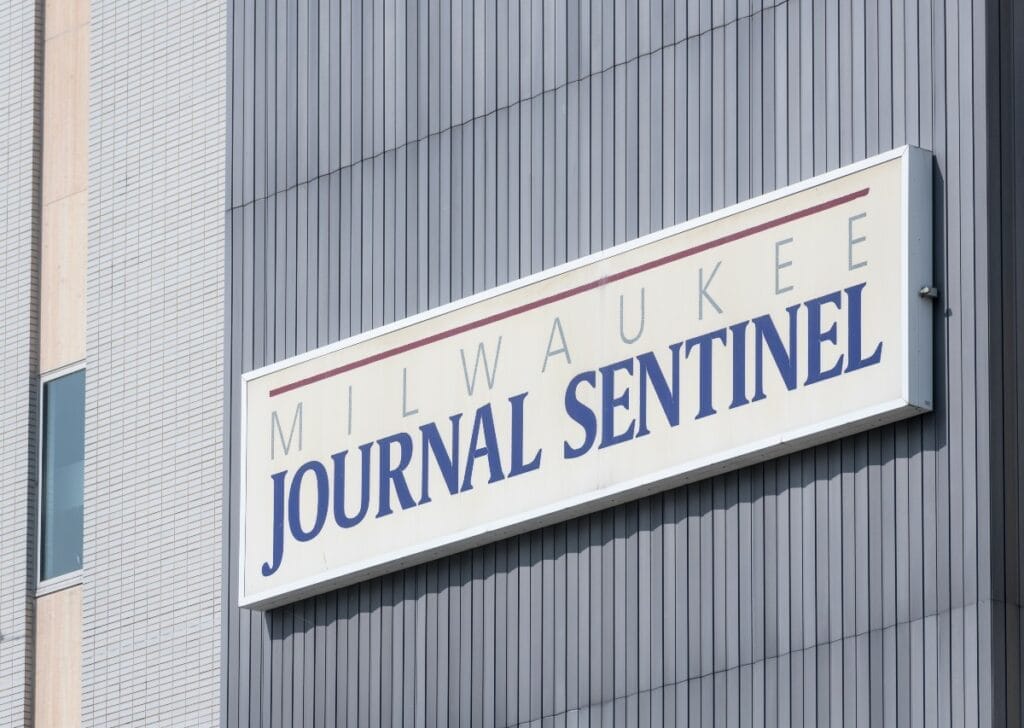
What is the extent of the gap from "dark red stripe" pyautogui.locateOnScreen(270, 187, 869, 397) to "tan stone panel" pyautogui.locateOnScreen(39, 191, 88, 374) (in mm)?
4956

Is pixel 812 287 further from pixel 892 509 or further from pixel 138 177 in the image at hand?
pixel 138 177

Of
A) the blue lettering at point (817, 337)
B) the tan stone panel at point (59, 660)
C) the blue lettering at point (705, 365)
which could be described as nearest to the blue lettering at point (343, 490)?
the blue lettering at point (705, 365)

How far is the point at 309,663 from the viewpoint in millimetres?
22344

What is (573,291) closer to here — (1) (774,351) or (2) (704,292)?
(2) (704,292)

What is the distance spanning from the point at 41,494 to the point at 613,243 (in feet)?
28.4

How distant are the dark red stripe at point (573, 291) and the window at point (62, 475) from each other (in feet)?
15.1

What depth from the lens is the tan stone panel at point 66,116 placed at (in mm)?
27750

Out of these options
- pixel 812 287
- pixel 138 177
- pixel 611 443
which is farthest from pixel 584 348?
pixel 138 177

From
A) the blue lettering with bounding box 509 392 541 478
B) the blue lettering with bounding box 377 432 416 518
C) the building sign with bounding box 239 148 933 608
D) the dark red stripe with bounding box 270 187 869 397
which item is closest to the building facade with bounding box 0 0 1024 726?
the building sign with bounding box 239 148 933 608

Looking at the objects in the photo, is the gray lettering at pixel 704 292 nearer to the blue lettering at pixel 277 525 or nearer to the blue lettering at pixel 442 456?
the blue lettering at pixel 442 456

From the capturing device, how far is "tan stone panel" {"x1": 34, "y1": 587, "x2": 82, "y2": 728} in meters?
26.1

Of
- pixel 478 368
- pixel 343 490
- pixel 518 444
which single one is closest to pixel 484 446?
pixel 518 444

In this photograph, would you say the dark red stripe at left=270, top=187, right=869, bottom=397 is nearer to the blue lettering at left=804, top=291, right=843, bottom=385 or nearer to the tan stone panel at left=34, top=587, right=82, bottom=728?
the blue lettering at left=804, top=291, right=843, bottom=385

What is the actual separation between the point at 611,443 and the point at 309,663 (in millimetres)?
3676
